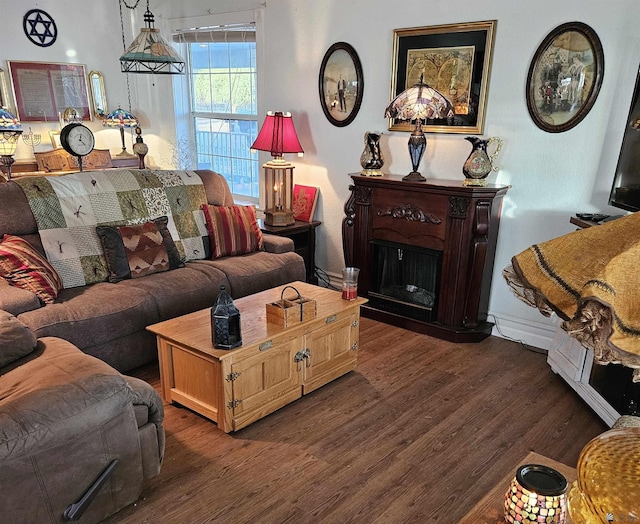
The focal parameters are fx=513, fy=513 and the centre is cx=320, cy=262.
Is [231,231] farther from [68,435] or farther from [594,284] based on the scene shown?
[594,284]

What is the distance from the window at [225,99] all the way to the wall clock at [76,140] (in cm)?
139

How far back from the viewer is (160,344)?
2.50 metres

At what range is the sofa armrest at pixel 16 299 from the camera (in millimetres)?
2439

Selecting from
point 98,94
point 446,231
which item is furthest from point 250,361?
point 98,94

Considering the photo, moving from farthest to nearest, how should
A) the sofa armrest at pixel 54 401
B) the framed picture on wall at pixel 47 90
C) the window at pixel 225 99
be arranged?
the framed picture on wall at pixel 47 90 < the window at pixel 225 99 < the sofa armrest at pixel 54 401

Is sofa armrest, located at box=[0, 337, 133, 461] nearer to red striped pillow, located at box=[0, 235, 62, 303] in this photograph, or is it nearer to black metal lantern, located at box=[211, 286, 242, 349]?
black metal lantern, located at box=[211, 286, 242, 349]

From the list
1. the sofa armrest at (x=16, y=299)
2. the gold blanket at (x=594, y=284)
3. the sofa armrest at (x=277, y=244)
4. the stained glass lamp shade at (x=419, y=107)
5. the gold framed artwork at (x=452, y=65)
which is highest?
the gold framed artwork at (x=452, y=65)

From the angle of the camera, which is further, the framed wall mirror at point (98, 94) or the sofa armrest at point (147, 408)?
the framed wall mirror at point (98, 94)

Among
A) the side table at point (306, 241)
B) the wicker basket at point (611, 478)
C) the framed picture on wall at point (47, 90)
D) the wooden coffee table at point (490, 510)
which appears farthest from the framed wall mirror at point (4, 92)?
the wicker basket at point (611, 478)

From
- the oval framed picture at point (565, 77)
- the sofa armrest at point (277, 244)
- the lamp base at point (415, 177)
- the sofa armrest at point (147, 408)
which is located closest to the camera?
the sofa armrest at point (147, 408)

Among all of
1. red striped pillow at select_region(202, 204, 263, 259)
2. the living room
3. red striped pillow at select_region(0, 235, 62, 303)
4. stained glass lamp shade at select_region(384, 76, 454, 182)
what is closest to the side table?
the living room

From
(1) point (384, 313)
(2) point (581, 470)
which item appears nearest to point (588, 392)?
(1) point (384, 313)

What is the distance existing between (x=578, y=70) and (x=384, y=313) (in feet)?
6.47

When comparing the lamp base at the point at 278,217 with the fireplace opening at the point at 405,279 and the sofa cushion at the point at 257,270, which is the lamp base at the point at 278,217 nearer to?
the sofa cushion at the point at 257,270
